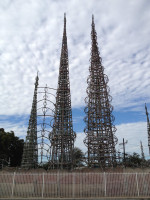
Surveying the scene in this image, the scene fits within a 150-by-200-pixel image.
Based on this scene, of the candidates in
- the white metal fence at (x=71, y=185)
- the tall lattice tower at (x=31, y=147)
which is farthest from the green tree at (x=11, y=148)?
the white metal fence at (x=71, y=185)

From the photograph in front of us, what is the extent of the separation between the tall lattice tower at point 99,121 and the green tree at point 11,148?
21872 millimetres

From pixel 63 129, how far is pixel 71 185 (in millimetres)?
24683

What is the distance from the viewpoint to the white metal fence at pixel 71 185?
12266 mm

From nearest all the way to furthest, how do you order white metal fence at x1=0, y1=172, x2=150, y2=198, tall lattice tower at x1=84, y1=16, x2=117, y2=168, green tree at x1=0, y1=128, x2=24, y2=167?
white metal fence at x1=0, y1=172, x2=150, y2=198
tall lattice tower at x1=84, y1=16, x2=117, y2=168
green tree at x1=0, y1=128, x2=24, y2=167

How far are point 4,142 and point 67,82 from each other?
21.6 meters

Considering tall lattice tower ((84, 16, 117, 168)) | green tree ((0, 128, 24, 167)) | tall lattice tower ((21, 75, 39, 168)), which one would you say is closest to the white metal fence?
tall lattice tower ((84, 16, 117, 168))

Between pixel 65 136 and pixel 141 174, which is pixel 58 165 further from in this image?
pixel 141 174

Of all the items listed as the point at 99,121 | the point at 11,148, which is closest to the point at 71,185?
the point at 99,121

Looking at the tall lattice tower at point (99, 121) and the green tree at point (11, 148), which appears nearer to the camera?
the tall lattice tower at point (99, 121)

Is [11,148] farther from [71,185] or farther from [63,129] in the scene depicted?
[71,185]

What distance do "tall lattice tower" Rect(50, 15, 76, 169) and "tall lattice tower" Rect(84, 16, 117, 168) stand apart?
422 cm

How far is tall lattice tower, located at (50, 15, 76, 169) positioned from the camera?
35.0 m

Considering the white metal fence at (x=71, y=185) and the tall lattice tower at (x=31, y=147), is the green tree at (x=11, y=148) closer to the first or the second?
the tall lattice tower at (x=31, y=147)

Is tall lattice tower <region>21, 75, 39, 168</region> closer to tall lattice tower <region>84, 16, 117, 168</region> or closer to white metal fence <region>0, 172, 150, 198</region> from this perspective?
tall lattice tower <region>84, 16, 117, 168</region>
